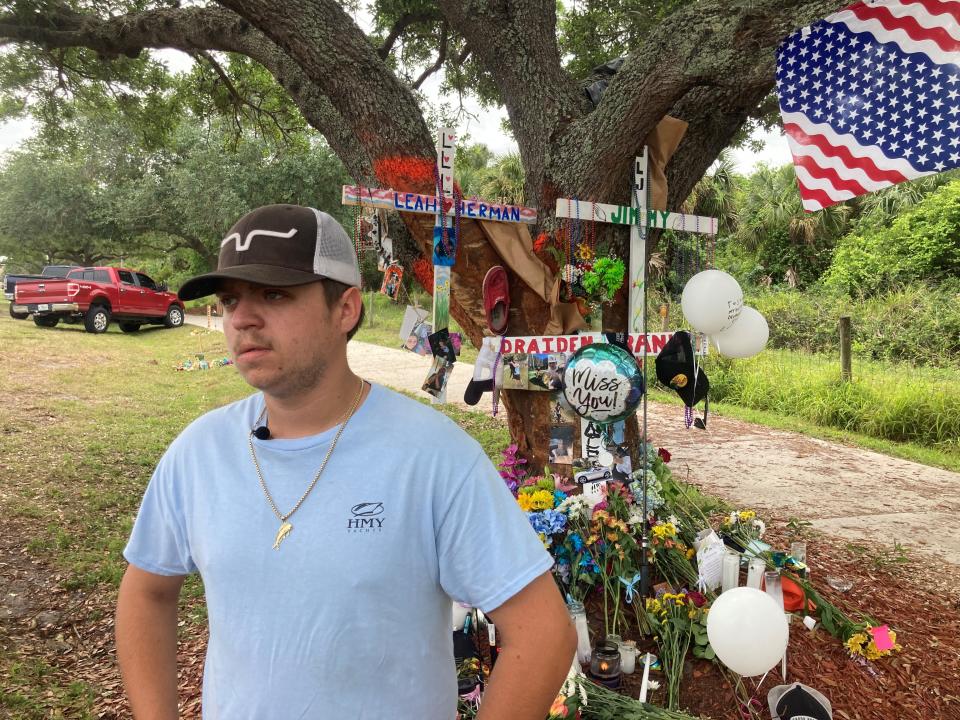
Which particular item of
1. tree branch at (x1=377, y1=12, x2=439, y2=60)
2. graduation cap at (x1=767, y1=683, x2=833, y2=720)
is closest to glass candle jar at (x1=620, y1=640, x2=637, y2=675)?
graduation cap at (x1=767, y1=683, x2=833, y2=720)

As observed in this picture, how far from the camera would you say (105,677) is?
3.18 meters

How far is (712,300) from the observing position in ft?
10.5

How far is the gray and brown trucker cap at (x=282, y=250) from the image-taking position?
123 cm

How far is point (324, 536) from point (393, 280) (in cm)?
209

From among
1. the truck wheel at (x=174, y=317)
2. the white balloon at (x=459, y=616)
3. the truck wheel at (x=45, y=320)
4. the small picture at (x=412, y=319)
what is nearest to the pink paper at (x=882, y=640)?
the white balloon at (x=459, y=616)

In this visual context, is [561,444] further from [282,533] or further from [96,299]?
[96,299]

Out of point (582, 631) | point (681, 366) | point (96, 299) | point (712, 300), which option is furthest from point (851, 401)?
point (96, 299)

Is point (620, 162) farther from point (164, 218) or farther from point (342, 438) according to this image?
point (164, 218)

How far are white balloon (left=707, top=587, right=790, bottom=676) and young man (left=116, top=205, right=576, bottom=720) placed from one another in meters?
1.63

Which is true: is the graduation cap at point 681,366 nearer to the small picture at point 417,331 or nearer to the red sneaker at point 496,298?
the red sneaker at point 496,298

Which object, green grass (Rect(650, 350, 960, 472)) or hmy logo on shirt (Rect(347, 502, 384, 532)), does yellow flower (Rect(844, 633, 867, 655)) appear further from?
green grass (Rect(650, 350, 960, 472))

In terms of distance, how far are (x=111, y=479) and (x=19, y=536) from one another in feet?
4.71

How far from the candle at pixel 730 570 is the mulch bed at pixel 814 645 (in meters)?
0.38

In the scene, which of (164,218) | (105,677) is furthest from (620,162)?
(164,218)
